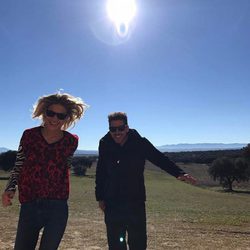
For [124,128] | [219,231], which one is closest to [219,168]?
[219,231]

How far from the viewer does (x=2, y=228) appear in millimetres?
13031

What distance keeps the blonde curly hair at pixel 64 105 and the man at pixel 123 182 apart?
77 centimetres

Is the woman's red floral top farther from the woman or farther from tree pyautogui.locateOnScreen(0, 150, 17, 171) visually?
tree pyautogui.locateOnScreen(0, 150, 17, 171)

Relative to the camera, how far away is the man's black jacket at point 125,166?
591cm

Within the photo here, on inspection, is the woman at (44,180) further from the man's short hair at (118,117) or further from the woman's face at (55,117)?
the man's short hair at (118,117)

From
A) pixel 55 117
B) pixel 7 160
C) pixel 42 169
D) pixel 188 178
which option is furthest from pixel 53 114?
pixel 7 160

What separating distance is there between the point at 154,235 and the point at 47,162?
320 inches

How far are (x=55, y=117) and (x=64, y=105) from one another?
0.70 feet

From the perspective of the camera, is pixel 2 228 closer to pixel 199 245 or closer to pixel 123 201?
pixel 199 245

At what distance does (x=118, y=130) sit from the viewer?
19.9 feet

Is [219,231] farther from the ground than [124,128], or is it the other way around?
[124,128]

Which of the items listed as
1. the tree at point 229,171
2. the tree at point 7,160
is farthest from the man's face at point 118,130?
the tree at point 7,160

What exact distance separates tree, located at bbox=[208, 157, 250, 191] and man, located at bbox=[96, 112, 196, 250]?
70497mm

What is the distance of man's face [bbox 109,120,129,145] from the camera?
6.05 meters
